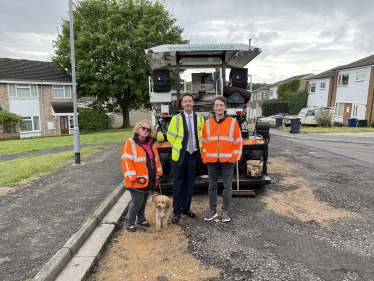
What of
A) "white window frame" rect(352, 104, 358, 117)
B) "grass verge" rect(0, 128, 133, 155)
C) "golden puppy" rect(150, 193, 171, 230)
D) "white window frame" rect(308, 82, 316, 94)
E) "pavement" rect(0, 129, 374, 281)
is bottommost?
"grass verge" rect(0, 128, 133, 155)

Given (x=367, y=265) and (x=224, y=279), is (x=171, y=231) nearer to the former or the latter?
(x=224, y=279)

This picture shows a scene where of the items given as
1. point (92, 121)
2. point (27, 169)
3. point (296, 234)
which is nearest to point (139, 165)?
point (296, 234)

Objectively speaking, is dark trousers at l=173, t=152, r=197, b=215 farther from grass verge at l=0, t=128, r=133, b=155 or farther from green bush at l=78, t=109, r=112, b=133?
green bush at l=78, t=109, r=112, b=133

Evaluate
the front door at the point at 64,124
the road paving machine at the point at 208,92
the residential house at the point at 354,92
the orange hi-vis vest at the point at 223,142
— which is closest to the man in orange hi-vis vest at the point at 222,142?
the orange hi-vis vest at the point at 223,142

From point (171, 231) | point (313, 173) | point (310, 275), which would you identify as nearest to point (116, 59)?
point (313, 173)

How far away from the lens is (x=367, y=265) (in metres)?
3.01

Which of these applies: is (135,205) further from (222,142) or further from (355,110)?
(355,110)

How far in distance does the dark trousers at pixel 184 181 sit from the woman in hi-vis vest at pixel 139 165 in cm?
43

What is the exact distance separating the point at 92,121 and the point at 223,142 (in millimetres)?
24692

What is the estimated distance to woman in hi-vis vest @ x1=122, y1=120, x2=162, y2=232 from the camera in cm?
372

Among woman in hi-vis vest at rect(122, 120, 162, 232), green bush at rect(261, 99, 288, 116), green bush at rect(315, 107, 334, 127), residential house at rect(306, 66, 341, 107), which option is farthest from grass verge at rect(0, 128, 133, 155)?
green bush at rect(261, 99, 288, 116)

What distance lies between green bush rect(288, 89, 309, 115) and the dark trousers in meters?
33.4

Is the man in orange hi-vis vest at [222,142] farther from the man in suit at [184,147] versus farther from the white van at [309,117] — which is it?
the white van at [309,117]

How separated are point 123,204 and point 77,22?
77.5 ft
